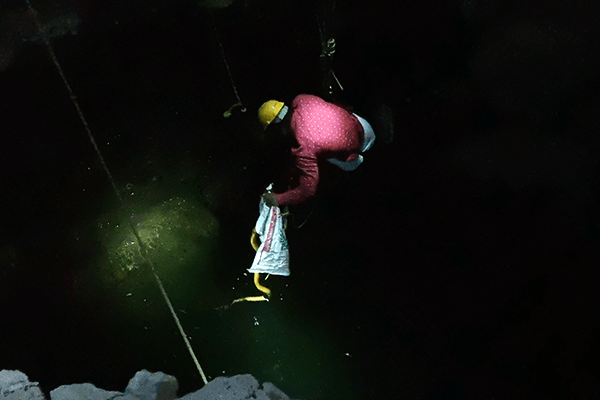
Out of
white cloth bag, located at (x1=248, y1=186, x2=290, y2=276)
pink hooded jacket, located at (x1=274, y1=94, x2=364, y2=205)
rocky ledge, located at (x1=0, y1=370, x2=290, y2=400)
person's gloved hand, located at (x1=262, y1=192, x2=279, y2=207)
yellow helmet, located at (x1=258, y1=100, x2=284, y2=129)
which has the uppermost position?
yellow helmet, located at (x1=258, y1=100, x2=284, y2=129)

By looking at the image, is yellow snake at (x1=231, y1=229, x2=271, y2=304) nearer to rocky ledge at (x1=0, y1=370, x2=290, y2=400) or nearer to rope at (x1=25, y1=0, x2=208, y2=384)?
rope at (x1=25, y1=0, x2=208, y2=384)

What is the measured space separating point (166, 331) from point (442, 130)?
2.56 meters

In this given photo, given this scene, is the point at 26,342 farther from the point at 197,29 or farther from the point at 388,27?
the point at 388,27

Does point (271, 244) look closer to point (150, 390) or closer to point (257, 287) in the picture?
point (257, 287)

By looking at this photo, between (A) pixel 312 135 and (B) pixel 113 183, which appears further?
(B) pixel 113 183

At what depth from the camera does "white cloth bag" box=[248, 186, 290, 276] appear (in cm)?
290

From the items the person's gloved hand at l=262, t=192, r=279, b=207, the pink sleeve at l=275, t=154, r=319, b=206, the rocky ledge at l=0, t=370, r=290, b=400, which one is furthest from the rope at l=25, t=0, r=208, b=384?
the pink sleeve at l=275, t=154, r=319, b=206

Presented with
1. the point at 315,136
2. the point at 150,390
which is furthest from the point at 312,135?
the point at 150,390

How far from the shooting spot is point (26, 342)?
3318 mm

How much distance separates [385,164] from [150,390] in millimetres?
2204

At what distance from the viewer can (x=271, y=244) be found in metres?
2.94

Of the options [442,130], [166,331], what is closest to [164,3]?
[442,130]

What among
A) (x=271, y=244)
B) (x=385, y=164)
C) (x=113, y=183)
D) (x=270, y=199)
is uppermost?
(x=113, y=183)

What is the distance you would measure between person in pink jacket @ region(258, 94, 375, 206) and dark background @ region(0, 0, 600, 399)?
51 cm
